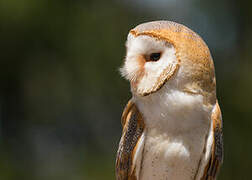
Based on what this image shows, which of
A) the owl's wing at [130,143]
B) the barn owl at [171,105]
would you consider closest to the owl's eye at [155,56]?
the barn owl at [171,105]

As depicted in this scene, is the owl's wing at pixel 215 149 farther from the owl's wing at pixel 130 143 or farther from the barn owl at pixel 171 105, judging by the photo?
the owl's wing at pixel 130 143

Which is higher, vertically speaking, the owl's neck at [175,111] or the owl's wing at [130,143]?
the owl's neck at [175,111]

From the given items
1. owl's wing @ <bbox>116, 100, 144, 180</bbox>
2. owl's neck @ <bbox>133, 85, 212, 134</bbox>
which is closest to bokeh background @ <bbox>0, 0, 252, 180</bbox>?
owl's wing @ <bbox>116, 100, 144, 180</bbox>

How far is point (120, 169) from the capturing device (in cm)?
253

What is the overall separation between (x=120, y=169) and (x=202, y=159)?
424mm

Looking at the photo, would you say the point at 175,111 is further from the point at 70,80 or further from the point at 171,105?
the point at 70,80

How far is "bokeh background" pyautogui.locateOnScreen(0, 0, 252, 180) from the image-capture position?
677 centimetres

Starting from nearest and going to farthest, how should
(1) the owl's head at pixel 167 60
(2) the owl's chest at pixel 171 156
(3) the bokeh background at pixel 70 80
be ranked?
(1) the owl's head at pixel 167 60, (2) the owl's chest at pixel 171 156, (3) the bokeh background at pixel 70 80

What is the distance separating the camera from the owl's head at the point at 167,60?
225 centimetres

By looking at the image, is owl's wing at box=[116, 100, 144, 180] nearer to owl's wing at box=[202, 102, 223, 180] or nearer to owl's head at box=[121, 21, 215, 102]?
owl's head at box=[121, 21, 215, 102]

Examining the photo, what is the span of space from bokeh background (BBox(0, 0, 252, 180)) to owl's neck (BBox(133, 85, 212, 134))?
433 centimetres

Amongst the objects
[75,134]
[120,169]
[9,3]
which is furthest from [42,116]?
[120,169]

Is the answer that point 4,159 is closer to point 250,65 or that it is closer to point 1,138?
point 1,138

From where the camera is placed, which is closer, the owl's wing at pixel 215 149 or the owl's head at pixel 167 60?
the owl's head at pixel 167 60
